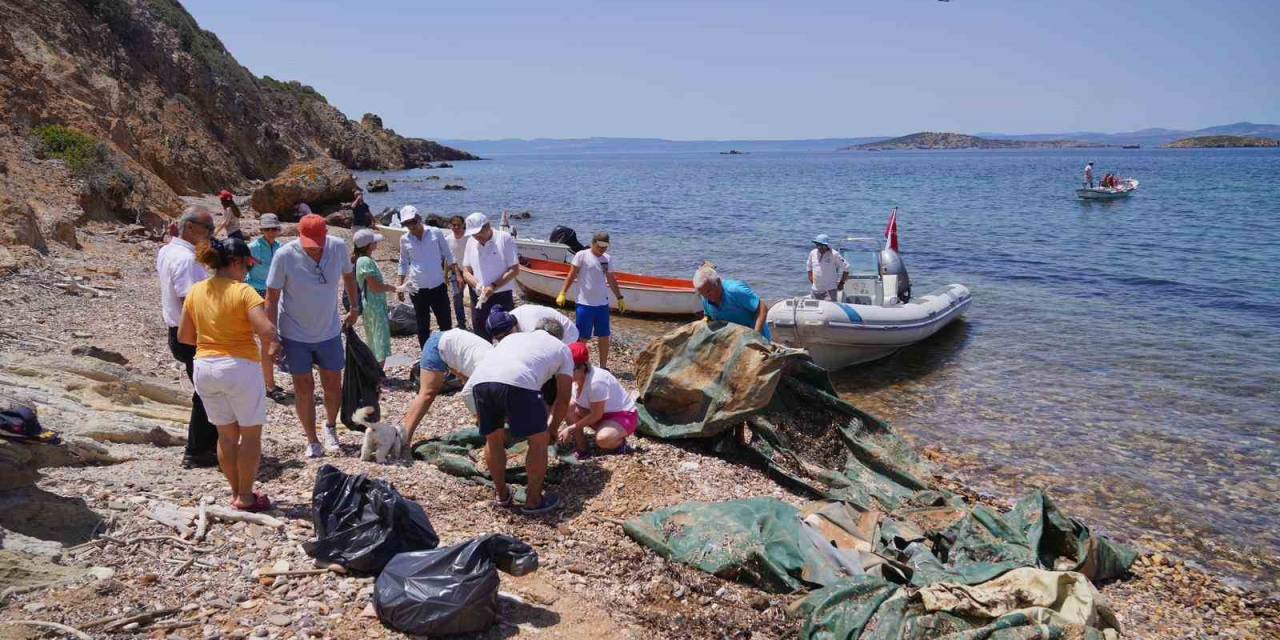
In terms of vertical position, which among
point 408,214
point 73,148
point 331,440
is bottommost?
point 331,440

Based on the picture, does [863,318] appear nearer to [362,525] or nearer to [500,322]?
[500,322]

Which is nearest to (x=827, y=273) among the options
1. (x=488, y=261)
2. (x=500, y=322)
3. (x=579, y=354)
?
(x=488, y=261)

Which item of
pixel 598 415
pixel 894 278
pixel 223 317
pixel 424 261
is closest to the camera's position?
pixel 223 317

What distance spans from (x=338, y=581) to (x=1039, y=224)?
3250cm

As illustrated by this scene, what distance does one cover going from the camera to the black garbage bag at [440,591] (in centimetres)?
371

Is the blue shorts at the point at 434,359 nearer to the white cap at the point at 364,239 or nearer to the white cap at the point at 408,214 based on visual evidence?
the white cap at the point at 364,239

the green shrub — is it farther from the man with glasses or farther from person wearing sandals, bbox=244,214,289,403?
the man with glasses

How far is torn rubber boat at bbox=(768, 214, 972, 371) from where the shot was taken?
1112 cm

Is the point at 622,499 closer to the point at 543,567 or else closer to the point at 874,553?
the point at 543,567

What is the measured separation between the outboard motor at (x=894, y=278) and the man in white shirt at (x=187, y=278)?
9940mm

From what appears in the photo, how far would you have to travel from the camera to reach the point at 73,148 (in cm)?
1675

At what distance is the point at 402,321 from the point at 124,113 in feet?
67.4

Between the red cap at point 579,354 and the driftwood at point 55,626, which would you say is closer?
the driftwood at point 55,626

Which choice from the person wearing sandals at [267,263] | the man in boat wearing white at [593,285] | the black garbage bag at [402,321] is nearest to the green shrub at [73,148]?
the black garbage bag at [402,321]
